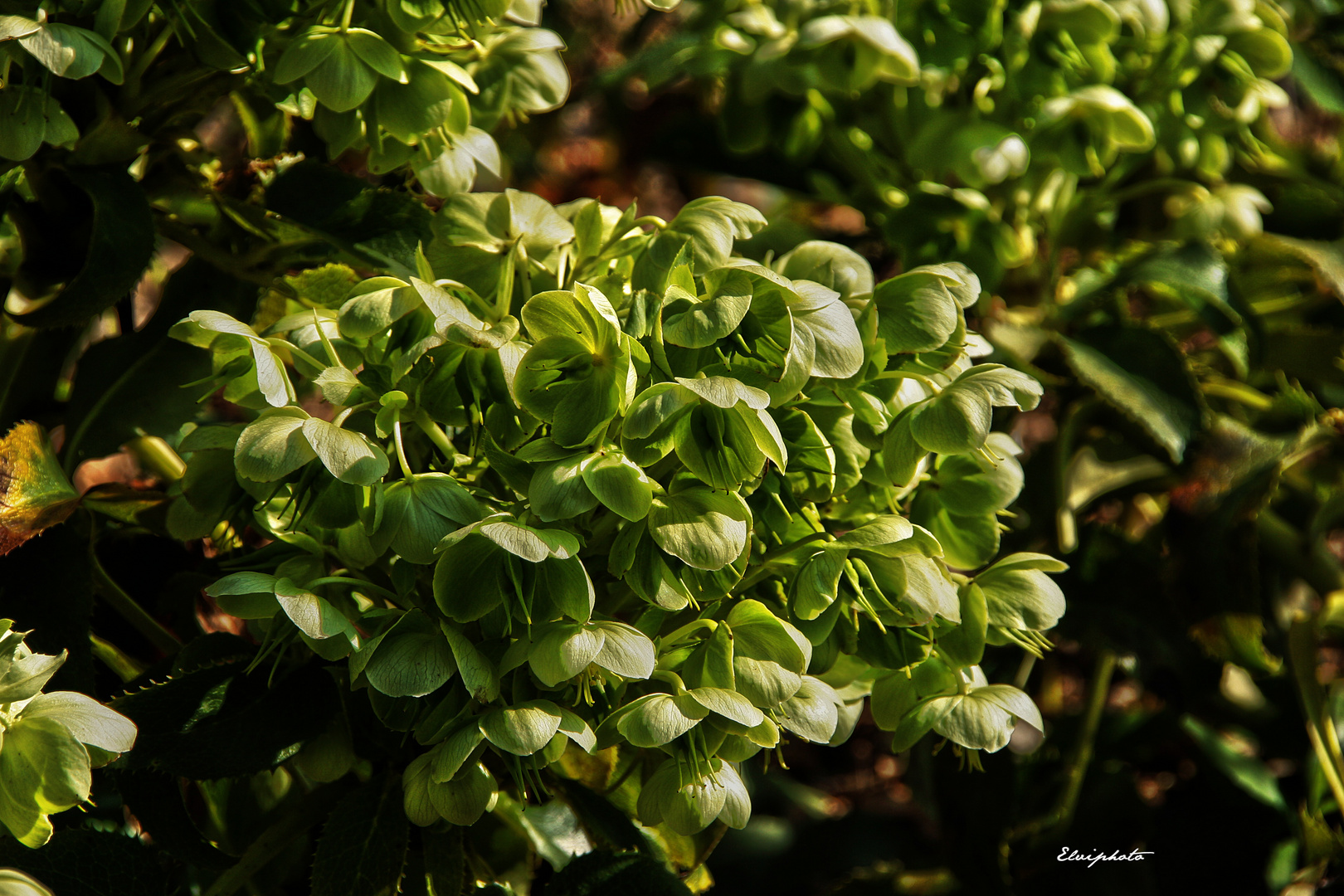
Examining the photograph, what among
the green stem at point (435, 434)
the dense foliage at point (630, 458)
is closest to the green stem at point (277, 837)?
the dense foliage at point (630, 458)

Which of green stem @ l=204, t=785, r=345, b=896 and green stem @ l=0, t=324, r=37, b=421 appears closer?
green stem @ l=204, t=785, r=345, b=896

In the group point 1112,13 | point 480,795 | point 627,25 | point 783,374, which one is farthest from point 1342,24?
point 480,795

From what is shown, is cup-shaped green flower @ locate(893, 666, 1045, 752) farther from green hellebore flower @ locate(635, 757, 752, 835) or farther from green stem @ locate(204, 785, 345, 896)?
green stem @ locate(204, 785, 345, 896)

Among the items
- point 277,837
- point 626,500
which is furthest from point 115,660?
point 626,500

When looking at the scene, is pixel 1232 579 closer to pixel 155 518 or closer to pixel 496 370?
pixel 496 370
